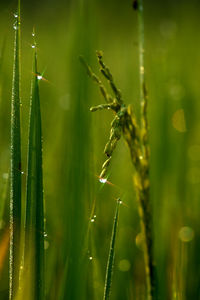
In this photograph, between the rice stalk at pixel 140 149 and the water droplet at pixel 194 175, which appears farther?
the water droplet at pixel 194 175

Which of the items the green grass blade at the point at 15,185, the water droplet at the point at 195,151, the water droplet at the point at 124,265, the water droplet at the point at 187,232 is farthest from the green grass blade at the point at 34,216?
the water droplet at the point at 195,151

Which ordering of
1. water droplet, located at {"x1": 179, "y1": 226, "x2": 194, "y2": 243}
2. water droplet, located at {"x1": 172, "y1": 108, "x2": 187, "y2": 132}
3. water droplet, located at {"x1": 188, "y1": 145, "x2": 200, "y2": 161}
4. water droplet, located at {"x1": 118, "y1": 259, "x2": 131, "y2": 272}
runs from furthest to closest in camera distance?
water droplet, located at {"x1": 188, "y1": 145, "x2": 200, "y2": 161}
water droplet, located at {"x1": 172, "y1": 108, "x2": 187, "y2": 132}
water droplet, located at {"x1": 179, "y1": 226, "x2": 194, "y2": 243}
water droplet, located at {"x1": 118, "y1": 259, "x2": 131, "y2": 272}

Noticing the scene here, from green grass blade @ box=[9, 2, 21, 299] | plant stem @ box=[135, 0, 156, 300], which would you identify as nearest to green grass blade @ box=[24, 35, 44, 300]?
green grass blade @ box=[9, 2, 21, 299]

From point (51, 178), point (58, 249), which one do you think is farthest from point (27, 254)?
point (51, 178)

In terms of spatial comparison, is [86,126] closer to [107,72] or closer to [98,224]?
[107,72]

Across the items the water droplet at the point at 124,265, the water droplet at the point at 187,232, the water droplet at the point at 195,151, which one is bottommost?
the water droplet at the point at 124,265

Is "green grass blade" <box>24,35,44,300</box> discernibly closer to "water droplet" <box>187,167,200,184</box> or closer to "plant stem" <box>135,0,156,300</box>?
"plant stem" <box>135,0,156,300</box>

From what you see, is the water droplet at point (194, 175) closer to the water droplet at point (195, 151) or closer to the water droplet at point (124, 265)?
the water droplet at point (195, 151)
